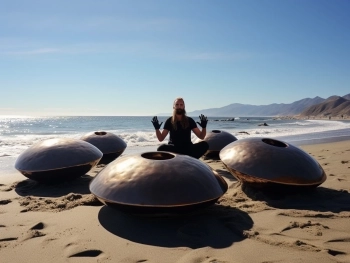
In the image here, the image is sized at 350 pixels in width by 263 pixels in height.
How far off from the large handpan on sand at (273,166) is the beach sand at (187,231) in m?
0.31

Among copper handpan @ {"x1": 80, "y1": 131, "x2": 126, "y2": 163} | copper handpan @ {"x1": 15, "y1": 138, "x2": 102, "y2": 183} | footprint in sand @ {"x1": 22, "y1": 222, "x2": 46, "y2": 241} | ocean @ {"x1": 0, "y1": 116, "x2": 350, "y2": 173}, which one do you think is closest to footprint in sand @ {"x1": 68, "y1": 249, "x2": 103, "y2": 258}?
footprint in sand @ {"x1": 22, "y1": 222, "x2": 46, "y2": 241}

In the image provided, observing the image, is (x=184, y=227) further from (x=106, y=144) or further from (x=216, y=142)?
(x=216, y=142)

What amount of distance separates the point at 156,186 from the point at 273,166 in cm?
245

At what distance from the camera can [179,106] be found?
7180mm

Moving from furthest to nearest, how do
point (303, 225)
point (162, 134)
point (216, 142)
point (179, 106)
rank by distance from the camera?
point (216, 142) < point (162, 134) < point (179, 106) < point (303, 225)

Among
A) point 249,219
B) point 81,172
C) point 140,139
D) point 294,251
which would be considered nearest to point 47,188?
point 81,172

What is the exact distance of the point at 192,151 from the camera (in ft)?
25.8

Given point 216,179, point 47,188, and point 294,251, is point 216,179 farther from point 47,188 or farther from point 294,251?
point 47,188

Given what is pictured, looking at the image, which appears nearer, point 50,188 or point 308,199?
point 308,199

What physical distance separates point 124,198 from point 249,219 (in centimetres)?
179

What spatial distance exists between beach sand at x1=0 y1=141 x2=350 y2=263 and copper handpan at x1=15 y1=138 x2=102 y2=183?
70cm

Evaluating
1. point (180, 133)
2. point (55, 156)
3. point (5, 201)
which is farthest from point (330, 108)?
point (5, 201)

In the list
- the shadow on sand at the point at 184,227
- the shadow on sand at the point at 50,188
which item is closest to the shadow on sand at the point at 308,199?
the shadow on sand at the point at 184,227

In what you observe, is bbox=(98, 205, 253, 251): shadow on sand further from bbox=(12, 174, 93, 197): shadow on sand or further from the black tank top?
the black tank top
